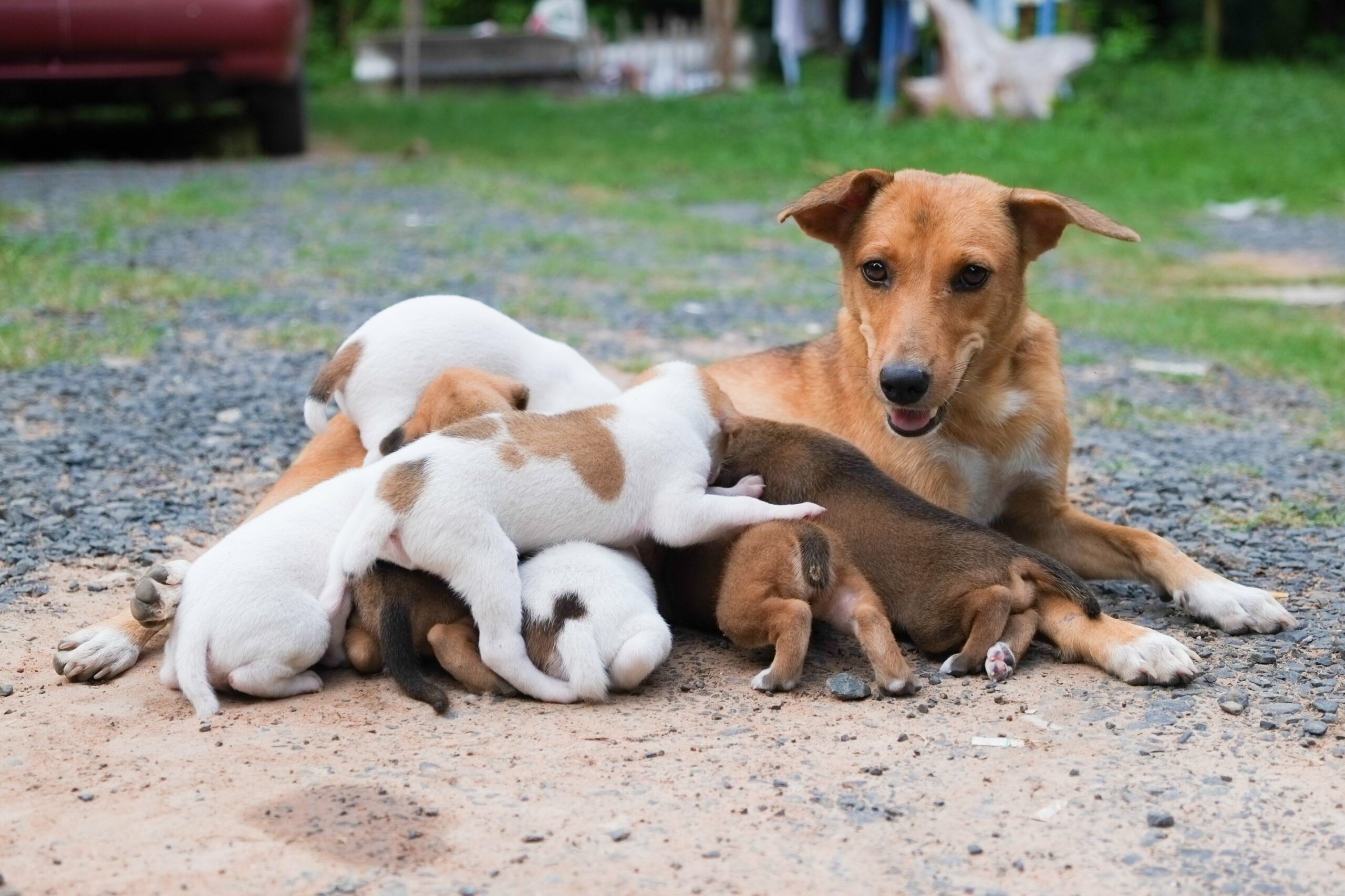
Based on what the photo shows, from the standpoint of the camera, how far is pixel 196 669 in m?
3.90

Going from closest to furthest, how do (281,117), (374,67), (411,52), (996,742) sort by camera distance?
(996,742)
(281,117)
(411,52)
(374,67)

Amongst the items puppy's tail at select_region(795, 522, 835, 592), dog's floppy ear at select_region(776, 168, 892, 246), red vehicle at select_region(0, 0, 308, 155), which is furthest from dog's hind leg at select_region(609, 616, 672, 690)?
red vehicle at select_region(0, 0, 308, 155)

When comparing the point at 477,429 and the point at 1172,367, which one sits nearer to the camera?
the point at 477,429

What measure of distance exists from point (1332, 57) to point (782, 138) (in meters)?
15.4

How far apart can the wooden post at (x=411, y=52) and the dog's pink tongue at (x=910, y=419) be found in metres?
24.0

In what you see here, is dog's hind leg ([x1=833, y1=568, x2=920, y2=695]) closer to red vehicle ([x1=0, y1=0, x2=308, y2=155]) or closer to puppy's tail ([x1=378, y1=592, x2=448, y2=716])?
puppy's tail ([x1=378, y1=592, x2=448, y2=716])

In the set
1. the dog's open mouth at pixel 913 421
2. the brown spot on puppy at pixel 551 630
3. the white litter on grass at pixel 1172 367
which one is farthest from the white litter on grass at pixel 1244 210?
the brown spot on puppy at pixel 551 630

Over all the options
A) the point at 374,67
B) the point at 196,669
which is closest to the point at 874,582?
the point at 196,669

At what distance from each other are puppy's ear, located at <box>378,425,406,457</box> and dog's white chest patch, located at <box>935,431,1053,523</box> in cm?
174

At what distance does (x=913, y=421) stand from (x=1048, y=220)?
2.88 ft

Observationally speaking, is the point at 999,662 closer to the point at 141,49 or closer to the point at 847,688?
the point at 847,688

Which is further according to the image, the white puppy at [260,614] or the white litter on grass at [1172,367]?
the white litter on grass at [1172,367]

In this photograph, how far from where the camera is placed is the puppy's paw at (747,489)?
14.7 feet

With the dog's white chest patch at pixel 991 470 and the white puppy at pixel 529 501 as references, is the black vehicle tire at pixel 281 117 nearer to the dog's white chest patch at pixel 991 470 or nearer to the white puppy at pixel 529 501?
the dog's white chest patch at pixel 991 470
